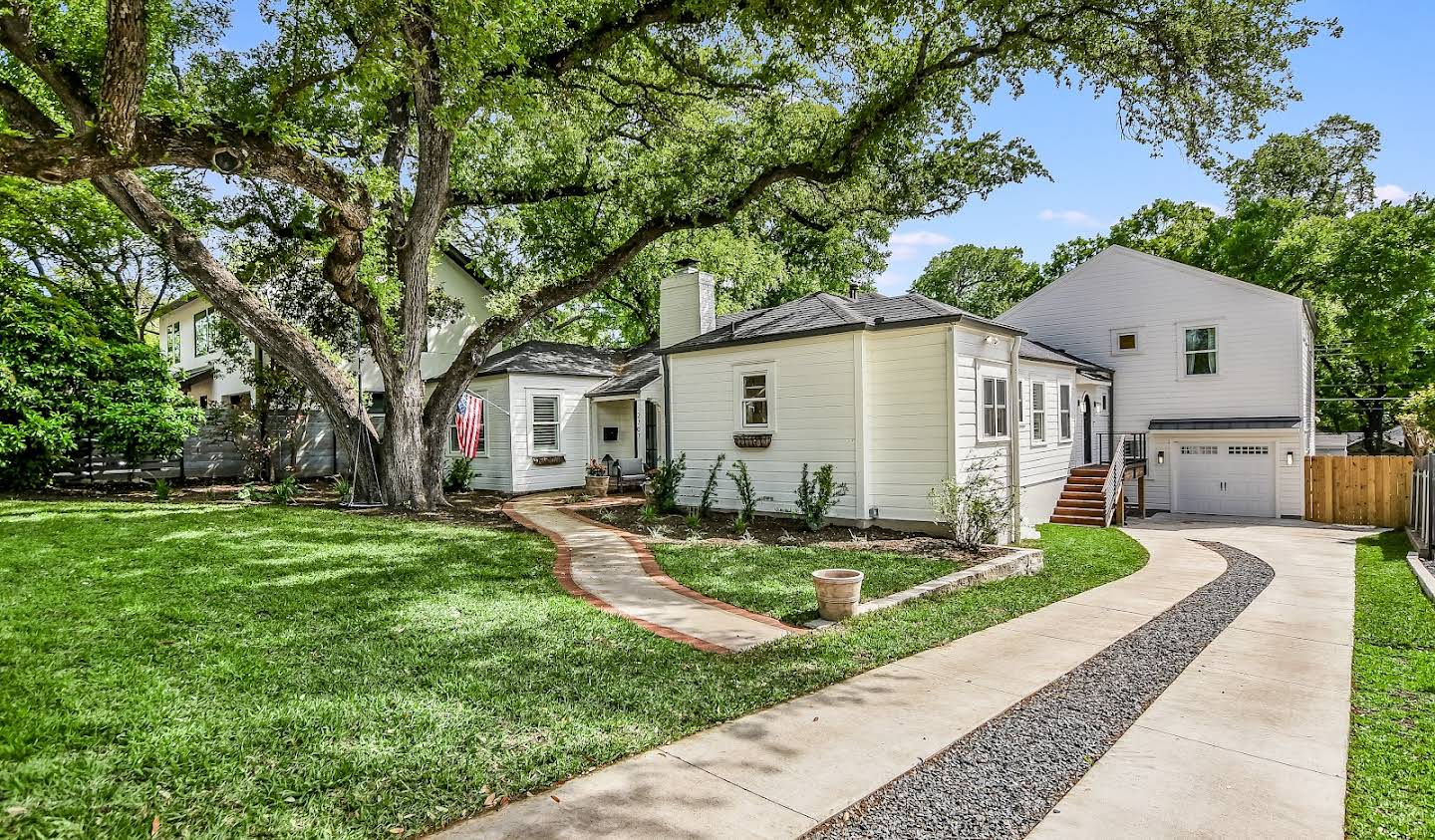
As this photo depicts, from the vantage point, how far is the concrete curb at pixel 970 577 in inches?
251

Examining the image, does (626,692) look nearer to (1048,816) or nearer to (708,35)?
(1048,816)

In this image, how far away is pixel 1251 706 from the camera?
167 inches

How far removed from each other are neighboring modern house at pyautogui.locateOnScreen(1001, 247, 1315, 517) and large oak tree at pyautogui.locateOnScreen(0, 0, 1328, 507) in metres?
7.75

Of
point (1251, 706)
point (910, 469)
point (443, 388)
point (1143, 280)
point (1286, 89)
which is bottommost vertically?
point (1251, 706)

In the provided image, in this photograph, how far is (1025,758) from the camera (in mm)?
3525

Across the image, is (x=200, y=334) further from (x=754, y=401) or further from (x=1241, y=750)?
(x=1241, y=750)

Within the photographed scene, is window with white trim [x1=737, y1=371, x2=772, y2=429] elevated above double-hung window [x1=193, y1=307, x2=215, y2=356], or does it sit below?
below

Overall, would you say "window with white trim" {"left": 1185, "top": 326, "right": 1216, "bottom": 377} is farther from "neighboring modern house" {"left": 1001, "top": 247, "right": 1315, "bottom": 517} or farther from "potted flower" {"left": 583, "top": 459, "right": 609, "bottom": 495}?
"potted flower" {"left": 583, "top": 459, "right": 609, "bottom": 495}

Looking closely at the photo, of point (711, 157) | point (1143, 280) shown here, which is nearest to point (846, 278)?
point (1143, 280)

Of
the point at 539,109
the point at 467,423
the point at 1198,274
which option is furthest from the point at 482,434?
the point at 1198,274

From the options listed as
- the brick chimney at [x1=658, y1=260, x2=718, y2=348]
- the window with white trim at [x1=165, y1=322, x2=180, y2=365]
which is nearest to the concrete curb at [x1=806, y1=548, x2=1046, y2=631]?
the brick chimney at [x1=658, y1=260, x2=718, y2=348]

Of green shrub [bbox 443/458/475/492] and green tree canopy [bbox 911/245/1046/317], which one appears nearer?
green shrub [bbox 443/458/475/492]

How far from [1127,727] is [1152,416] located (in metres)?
16.1

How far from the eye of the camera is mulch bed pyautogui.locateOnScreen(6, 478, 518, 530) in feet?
39.0
